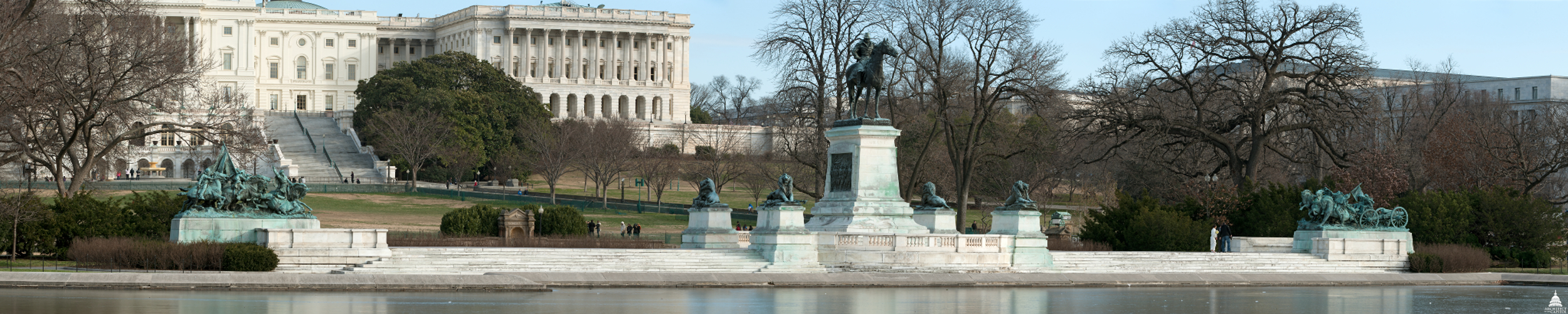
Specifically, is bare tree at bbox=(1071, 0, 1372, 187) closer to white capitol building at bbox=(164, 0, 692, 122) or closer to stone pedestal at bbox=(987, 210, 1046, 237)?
stone pedestal at bbox=(987, 210, 1046, 237)

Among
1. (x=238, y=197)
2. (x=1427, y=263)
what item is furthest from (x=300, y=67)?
(x=1427, y=263)

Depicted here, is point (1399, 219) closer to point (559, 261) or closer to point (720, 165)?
point (559, 261)

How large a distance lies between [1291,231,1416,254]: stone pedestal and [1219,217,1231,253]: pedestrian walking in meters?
1.70

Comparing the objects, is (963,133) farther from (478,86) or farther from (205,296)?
(205,296)

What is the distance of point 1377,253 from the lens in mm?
40250

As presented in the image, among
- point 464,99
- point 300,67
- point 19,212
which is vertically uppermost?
point 300,67

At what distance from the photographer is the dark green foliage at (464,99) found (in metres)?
97.2

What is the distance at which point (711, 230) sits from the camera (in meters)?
38.1

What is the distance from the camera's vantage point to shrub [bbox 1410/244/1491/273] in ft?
129

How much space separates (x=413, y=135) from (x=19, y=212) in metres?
59.8

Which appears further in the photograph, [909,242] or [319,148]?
[319,148]

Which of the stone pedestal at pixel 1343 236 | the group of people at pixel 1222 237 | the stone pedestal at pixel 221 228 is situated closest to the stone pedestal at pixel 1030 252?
the group of people at pixel 1222 237

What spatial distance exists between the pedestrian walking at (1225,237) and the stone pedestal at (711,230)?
1293 centimetres

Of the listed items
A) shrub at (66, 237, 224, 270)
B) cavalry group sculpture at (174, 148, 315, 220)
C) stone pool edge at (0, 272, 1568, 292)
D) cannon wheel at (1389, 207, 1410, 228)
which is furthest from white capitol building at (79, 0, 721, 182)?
shrub at (66, 237, 224, 270)
